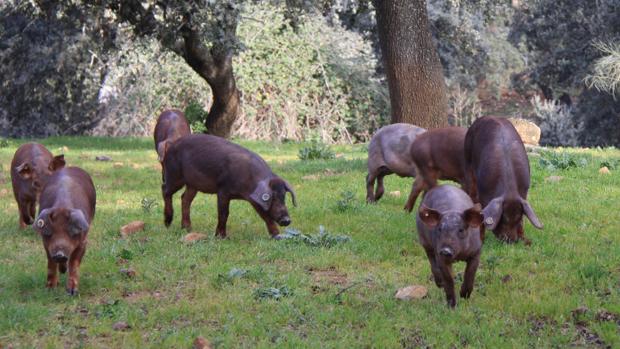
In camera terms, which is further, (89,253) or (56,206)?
(89,253)

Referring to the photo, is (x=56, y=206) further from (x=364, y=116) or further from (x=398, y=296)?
(x=364, y=116)

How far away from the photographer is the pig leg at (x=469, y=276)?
7.12 metres

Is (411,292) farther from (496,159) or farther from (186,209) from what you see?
(186,209)

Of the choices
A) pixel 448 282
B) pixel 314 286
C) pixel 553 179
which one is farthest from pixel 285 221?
pixel 553 179

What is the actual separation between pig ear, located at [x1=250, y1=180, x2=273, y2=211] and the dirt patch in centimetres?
119

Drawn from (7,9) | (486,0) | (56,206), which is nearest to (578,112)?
(486,0)

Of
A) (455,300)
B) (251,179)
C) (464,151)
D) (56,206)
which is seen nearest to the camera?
(455,300)

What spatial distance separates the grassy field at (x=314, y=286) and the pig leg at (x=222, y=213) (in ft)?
0.39

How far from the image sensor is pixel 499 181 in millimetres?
8789

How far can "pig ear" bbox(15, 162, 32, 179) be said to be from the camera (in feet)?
33.0

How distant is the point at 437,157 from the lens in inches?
426

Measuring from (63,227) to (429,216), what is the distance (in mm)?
2829

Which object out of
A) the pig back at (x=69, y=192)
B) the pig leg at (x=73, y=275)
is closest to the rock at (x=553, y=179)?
the pig back at (x=69, y=192)

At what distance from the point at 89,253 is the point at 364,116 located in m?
19.7
